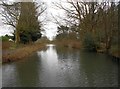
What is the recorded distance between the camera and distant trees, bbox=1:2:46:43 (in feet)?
93.8

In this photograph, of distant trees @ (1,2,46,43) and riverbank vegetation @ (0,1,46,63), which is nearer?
riverbank vegetation @ (0,1,46,63)

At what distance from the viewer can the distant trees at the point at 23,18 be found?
28.6 metres

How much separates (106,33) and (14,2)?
37.5 feet

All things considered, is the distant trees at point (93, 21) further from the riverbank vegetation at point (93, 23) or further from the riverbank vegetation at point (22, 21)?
the riverbank vegetation at point (22, 21)

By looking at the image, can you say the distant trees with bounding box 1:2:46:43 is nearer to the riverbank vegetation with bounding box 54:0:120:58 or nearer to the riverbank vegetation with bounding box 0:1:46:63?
the riverbank vegetation with bounding box 0:1:46:63

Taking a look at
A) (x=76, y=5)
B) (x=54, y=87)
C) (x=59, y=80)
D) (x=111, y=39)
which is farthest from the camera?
(x=76, y=5)

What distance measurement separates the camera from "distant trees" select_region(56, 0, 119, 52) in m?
26.8

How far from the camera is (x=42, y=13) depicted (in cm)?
3719

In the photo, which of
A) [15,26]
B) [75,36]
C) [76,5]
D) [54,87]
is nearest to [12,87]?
[54,87]

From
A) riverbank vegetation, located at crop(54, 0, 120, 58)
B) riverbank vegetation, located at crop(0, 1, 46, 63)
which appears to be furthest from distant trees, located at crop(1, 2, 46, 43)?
riverbank vegetation, located at crop(54, 0, 120, 58)

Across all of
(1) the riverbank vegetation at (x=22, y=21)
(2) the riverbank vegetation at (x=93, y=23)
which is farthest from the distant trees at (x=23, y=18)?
(2) the riverbank vegetation at (x=93, y=23)

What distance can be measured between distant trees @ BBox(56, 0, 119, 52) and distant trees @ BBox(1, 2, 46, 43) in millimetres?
5685

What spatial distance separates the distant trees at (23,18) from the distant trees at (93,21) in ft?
18.7

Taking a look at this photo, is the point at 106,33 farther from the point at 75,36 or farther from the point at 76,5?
the point at 75,36
